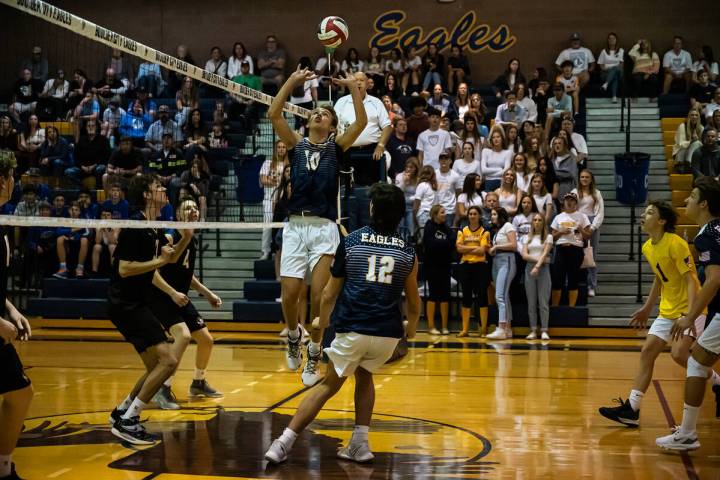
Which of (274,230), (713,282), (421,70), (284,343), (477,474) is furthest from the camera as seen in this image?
(421,70)

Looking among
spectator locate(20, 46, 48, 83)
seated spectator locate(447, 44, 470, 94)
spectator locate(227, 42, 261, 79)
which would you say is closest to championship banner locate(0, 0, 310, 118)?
seated spectator locate(447, 44, 470, 94)

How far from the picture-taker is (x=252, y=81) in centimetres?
2053

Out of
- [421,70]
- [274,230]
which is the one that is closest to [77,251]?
[274,230]

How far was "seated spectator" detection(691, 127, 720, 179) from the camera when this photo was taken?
15.9 m

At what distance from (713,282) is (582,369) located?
14.9ft

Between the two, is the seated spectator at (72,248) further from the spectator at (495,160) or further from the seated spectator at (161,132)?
the spectator at (495,160)

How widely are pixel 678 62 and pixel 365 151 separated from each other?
10624 millimetres

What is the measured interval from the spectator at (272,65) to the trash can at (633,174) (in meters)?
8.44

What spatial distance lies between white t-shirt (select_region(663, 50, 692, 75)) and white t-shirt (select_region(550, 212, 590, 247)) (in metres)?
7.53

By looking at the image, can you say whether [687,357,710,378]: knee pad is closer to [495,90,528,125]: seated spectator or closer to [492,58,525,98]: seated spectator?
[495,90,528,125]: seated spectator

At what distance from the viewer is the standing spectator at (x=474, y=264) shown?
1389cm

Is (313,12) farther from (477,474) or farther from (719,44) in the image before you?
(477,474)

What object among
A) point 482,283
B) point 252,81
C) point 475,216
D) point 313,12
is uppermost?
point 313,12

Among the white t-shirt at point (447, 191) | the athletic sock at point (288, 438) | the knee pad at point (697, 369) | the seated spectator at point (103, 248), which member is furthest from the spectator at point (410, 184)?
the athletic sock at point (288, 438)
